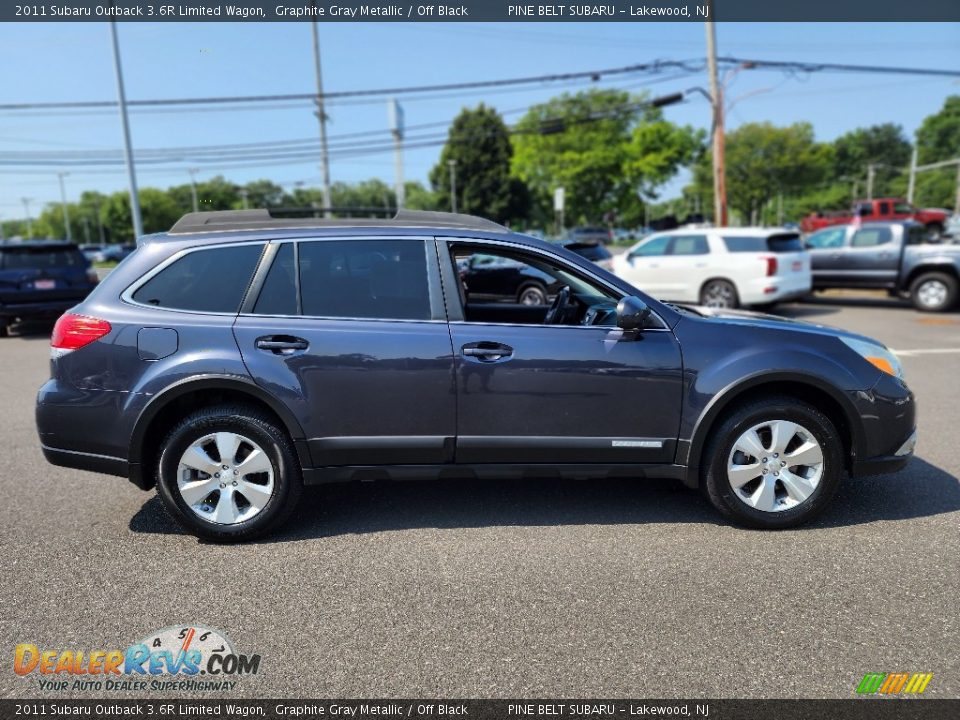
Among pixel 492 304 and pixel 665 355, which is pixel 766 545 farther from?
pixel 492 304

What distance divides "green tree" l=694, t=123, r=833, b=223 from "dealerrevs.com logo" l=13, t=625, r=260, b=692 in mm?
59219

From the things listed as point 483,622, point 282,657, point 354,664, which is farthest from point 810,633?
point 282,657

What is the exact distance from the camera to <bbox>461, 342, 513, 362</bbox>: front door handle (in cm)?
345

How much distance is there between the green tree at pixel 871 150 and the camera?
10069 cm

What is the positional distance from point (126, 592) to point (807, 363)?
3.55 m

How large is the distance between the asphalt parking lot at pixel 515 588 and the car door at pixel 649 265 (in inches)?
346

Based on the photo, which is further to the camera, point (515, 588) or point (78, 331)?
point (78, 331)

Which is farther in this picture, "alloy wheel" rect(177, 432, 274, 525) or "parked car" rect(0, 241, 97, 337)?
"parked car" rect(0, 241, 97, 337)

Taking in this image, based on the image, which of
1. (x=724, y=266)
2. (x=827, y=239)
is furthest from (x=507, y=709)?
(x=827, y=239)

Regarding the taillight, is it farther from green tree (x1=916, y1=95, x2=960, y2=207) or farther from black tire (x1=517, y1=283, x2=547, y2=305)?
green tree (x1=916, y1=95, x2=960, y2=207)

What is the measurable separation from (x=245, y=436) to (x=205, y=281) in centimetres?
86

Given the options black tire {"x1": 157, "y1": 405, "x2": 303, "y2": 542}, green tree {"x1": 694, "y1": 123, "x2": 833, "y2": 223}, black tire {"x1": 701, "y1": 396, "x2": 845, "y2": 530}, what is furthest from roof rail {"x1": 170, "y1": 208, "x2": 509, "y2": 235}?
green tree {"x1": 694, "y1": 123, "x2": 833, "y2": 223}

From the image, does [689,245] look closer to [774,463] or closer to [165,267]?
[774,463]

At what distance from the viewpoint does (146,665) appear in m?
2.56
